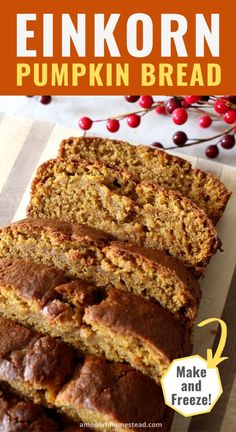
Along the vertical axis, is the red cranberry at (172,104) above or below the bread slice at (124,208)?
above

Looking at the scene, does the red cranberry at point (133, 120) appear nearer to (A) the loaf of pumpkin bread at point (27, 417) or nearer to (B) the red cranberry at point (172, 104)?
(B) the red cranberry at point (172, 104)

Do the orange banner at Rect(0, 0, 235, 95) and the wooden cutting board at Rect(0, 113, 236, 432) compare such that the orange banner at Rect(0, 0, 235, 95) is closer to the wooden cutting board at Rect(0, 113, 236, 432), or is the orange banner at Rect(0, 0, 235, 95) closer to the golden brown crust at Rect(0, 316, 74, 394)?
the wooden cutting board at Rect(0, 113, 236, 432)

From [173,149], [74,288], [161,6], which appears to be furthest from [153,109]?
[74,288]

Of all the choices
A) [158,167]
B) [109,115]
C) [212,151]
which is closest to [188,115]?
[212,151]

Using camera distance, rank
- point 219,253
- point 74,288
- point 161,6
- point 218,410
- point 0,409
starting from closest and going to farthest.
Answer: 1. point 0,409
2. point 74,288
3. point 218,410
4. point 219,253
5. point 161,6

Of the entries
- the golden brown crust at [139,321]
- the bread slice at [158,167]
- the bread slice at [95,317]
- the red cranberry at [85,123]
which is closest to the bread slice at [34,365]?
the bread slice at [95,317]

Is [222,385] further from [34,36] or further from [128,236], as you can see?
[34,36]

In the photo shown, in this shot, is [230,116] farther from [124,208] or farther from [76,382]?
[76,382]
